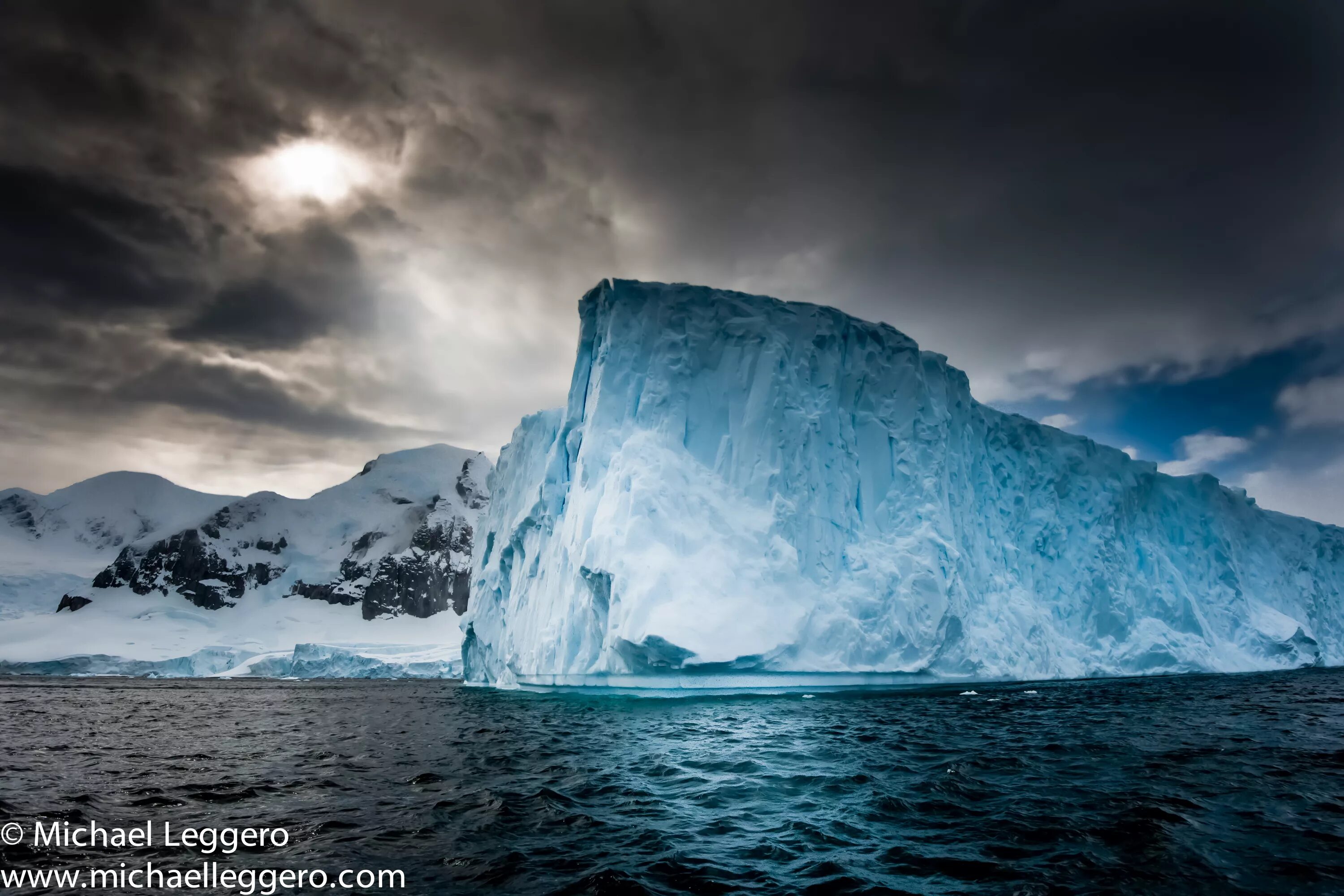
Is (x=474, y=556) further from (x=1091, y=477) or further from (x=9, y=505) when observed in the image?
(x=9, y=505)

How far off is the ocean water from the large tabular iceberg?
4.51 m

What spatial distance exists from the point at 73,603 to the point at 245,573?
20444 millimetres

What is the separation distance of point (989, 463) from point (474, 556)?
24.9 metres

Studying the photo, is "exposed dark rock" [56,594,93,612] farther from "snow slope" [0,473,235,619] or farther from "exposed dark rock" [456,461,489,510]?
"exposed dark rock" [456,461,489,510]

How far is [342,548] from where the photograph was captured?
116 meters

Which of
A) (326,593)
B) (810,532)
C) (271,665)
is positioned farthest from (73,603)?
(810,532)

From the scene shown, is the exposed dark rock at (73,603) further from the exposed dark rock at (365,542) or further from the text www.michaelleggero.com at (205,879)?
the text www.michaelleggero.com at (205,879)

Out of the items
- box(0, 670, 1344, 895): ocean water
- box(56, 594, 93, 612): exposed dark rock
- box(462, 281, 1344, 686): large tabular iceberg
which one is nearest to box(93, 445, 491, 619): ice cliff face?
box(56, 594, 93, 612): exposed dark rock

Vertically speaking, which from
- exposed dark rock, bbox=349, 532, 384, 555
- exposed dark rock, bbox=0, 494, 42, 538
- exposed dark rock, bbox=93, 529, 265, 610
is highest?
exposed dark rock, bbox=0, 494, 42, 538

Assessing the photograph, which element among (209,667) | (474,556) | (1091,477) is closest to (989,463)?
(1091,477)

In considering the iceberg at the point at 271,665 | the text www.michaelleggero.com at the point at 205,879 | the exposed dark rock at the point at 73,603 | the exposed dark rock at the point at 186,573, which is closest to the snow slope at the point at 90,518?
the exposed dark rock at the point at 186,573

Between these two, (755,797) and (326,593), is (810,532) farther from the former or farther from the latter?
(326,593)

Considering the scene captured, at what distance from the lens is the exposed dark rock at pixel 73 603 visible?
91.6 m

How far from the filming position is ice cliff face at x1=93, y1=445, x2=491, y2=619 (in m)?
106
